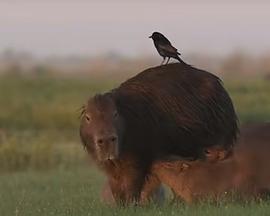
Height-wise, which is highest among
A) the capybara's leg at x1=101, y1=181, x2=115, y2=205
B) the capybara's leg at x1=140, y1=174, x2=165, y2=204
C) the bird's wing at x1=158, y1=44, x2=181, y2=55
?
the bird's wing at x1=158, y1=44, x2=181, y2=55

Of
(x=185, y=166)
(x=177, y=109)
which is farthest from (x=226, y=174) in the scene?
(x=177, y=109)

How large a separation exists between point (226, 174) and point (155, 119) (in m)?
1.04

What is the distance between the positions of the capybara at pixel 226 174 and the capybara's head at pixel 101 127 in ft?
2.63

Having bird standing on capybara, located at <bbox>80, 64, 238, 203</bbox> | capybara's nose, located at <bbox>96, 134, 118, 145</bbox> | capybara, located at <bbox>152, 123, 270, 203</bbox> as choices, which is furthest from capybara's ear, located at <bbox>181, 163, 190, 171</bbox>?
capybara's nose, located at <bbox>96, 134, 118, 145</bbox>

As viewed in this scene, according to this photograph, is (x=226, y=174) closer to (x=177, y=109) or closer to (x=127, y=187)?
(x=177, y=109)

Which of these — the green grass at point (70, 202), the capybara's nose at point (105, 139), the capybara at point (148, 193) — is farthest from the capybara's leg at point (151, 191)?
the capybara's nose at point (105, 139)

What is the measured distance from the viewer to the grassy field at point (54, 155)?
8.98 metres

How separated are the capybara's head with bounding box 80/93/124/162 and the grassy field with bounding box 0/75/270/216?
1.94 feet

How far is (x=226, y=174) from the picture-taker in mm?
9375

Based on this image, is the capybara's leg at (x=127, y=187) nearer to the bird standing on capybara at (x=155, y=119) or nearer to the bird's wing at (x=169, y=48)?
the bird standing on capybara at (x=155, y=119)

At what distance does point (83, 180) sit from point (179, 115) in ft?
18.9

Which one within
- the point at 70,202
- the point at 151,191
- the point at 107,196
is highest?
the point at 151,191

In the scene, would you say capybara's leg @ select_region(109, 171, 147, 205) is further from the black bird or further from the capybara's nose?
the black bird

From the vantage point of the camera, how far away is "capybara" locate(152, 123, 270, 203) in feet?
30.4
